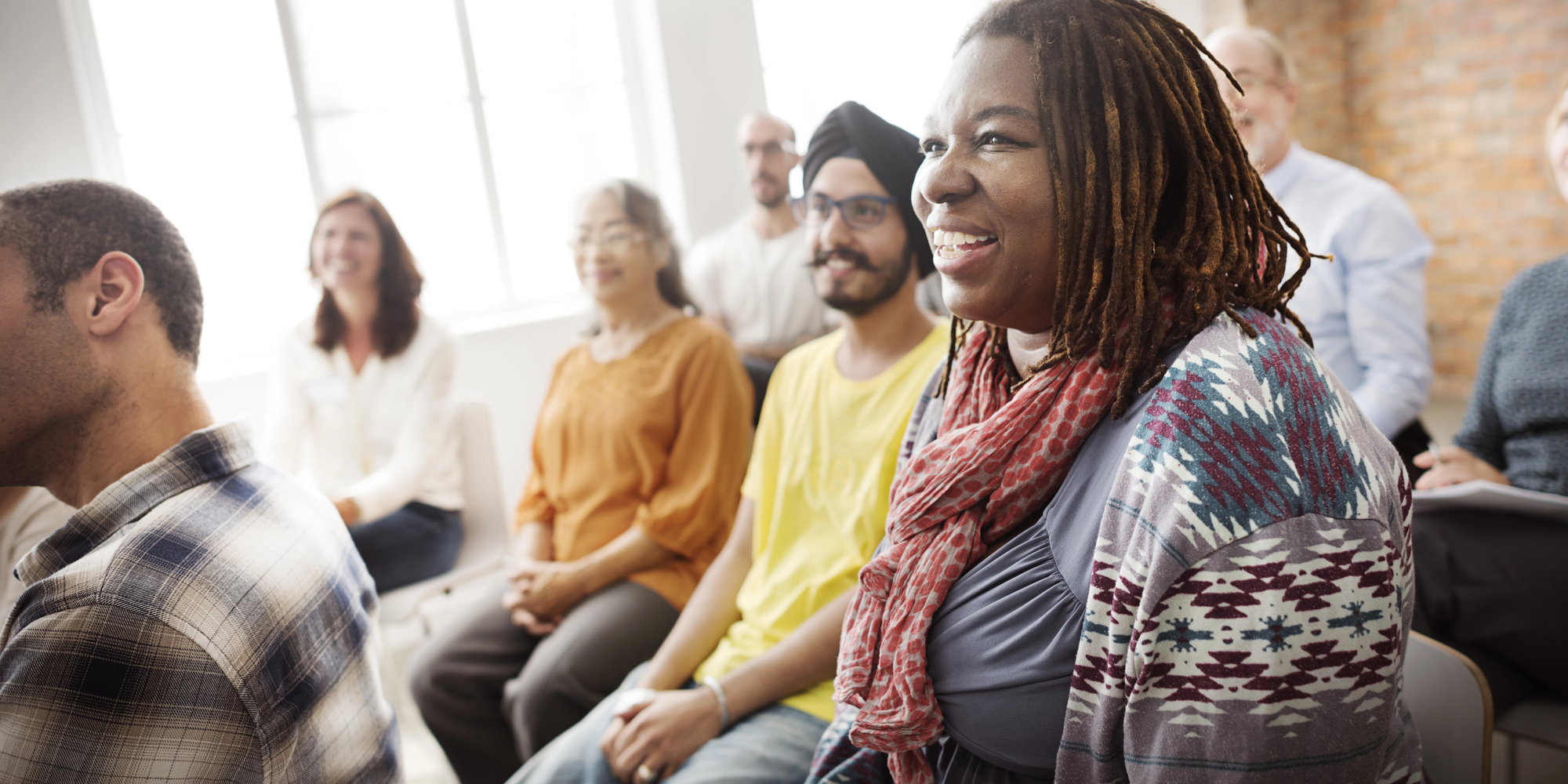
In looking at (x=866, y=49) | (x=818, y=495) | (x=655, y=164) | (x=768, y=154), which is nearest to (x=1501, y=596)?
(x=818, y=495)

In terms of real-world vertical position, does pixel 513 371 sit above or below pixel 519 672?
above

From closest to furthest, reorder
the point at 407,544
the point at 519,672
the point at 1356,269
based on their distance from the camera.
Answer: the point at 519,672
the point at 1356,269
the point at 407,544

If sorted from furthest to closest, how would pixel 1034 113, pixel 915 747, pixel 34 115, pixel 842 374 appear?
pixel 34 115
pixel 842 374
pixel 915 747
pixel 1034 113

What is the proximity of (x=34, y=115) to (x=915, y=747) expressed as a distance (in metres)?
4.12

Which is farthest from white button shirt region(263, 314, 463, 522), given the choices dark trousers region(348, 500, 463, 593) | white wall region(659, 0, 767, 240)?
white wall region(659, 0, 767, 240)

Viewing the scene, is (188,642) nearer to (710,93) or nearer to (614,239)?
(614,239)

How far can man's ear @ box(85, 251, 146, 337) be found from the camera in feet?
3.41

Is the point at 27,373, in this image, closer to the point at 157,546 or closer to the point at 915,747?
the point at 157,546

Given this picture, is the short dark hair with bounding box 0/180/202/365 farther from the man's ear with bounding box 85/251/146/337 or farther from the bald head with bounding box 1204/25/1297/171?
the bald head with bounding box 1204/25/1297/171

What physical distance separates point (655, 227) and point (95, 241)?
143 centimetres

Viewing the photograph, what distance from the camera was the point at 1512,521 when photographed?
1329mm

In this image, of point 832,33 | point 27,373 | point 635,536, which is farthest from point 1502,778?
point 832,33

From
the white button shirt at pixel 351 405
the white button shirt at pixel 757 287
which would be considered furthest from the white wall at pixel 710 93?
the white button shirt at pixel 351 405

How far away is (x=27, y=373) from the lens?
1009 mm
